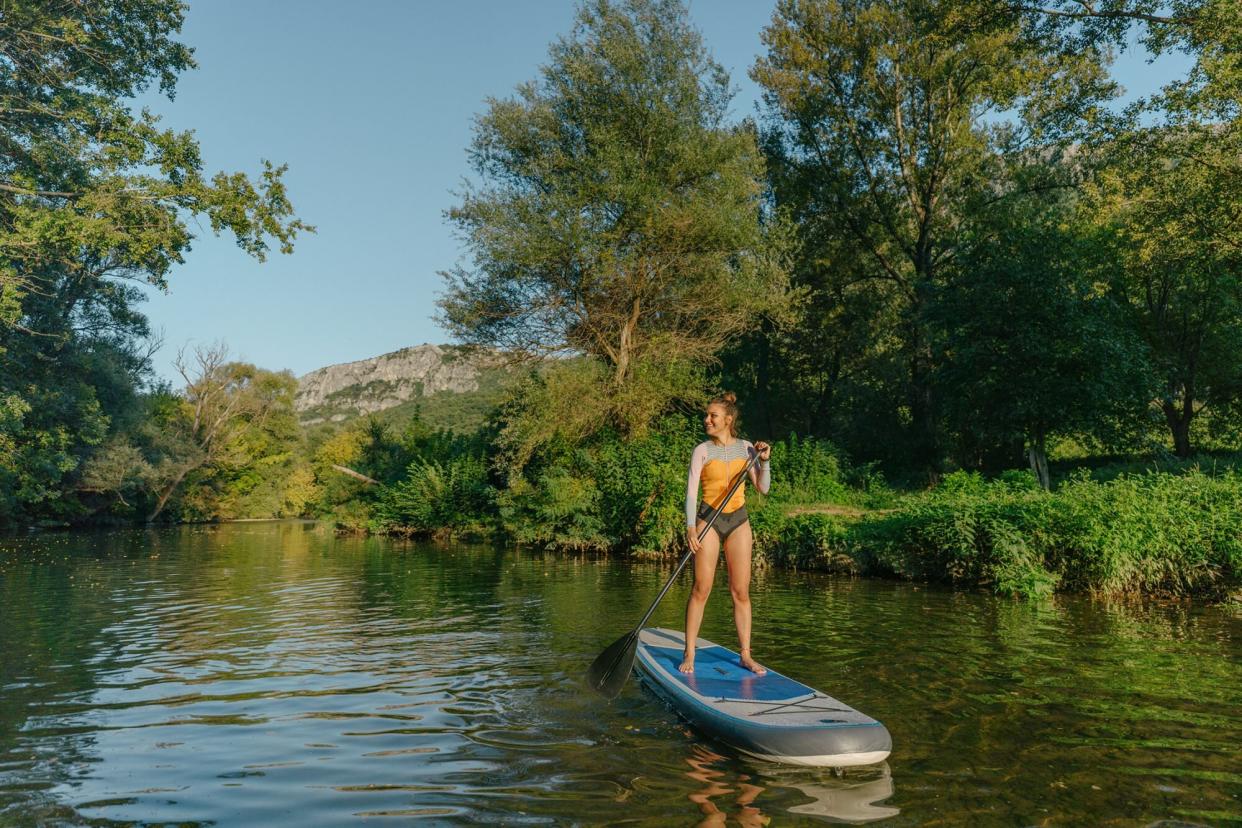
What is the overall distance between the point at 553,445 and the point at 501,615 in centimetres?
1419

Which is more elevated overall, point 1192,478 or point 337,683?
point 1192,478

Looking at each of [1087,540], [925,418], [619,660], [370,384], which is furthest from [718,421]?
[370,384]

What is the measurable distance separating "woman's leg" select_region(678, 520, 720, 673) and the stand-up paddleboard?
0.15 m

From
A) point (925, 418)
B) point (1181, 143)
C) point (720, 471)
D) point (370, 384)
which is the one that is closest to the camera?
point (720, 471)

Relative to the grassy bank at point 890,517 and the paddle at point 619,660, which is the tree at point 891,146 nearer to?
the grassy bank at point 890,517

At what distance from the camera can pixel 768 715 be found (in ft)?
17.3

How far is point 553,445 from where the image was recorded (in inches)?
1025

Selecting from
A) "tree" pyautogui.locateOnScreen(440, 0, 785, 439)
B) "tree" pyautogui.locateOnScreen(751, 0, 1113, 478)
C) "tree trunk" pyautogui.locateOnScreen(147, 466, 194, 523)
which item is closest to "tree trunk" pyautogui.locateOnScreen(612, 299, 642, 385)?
"tree" pyautogui.locateOnScreen(440, 0, 785, 439)

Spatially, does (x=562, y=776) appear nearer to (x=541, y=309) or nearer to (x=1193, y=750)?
(x=1193, y=750)

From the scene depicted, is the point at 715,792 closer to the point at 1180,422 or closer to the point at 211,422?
the point at 1180,422

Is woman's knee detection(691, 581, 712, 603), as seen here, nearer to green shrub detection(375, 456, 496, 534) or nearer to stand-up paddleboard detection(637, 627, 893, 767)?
stand-up paddleboard detection(637, 627, 893, 767)

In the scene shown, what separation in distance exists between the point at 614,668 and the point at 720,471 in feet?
6.74

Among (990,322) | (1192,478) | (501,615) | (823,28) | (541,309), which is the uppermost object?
(823,28)

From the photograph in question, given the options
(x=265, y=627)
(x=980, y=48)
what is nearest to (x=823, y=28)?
(x=980, y=48)
